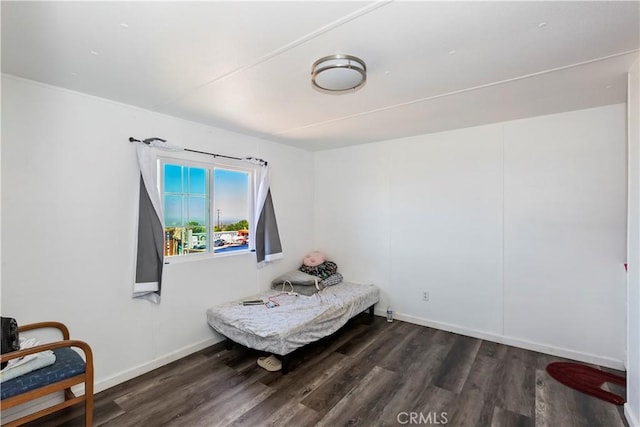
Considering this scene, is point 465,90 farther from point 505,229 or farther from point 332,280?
point 332,280

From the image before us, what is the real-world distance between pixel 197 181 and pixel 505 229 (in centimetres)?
346

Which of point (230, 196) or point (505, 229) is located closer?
point (505, 229)

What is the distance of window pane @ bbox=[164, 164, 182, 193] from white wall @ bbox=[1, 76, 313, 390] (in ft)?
0.91

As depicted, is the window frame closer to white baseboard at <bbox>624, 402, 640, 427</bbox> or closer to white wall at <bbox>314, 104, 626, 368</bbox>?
white wall at <bbox>314, 104, 626, 368</bbox>

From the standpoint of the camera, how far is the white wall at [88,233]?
6.82 feet

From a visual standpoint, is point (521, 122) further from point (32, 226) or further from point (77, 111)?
point (32, 226)

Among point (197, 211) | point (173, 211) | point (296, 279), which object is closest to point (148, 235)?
point (173, 211)

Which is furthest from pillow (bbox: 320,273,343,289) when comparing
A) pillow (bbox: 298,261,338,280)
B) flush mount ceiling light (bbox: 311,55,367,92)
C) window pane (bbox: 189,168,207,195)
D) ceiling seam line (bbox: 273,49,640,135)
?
flush mount ceiling light (bbox: 311,55,367,92)

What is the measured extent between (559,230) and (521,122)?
119cm

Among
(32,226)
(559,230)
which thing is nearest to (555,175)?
(559,230)

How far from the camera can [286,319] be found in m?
2.87

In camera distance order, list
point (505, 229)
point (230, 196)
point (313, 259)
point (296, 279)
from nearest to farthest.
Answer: point (505, 229)
point (230, 196)
point (296, 279)
point (313, 259)

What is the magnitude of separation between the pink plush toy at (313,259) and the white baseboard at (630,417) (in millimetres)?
3243

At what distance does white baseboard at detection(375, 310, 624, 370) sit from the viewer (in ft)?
8.97
